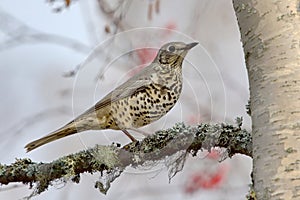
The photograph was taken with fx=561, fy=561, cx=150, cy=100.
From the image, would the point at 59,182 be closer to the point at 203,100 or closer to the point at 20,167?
the point at 20,167

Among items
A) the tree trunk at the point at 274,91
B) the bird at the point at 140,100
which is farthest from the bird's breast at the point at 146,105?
the tree trunk at the point at 274,91

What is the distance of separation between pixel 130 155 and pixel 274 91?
13.9 inches

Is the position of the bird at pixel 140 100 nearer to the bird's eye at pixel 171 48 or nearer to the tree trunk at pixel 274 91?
the bird's eye at pixel 171 48

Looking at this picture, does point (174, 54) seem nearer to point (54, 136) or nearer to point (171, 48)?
point (171, 48)

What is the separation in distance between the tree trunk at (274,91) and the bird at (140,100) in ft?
1.07

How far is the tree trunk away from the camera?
0.53 m

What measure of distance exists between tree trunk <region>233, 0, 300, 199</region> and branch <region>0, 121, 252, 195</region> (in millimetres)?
215

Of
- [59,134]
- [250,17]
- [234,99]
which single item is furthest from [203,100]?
[250,17]

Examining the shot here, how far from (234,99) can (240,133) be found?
976 mm

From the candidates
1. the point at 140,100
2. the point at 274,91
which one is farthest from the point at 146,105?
the point at 274,91

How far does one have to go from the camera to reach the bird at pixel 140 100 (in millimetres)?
959

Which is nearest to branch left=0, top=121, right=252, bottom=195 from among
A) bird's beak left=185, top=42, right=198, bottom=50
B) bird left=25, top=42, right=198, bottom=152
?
bird left=25, top=42, right=198, bottom=152

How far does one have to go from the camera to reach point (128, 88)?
0.99m

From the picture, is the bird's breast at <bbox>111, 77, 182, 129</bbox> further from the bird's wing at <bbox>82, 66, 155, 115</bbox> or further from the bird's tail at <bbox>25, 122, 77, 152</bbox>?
the bird's tail at <bbox>25, 122, 77, 152</bbox>
